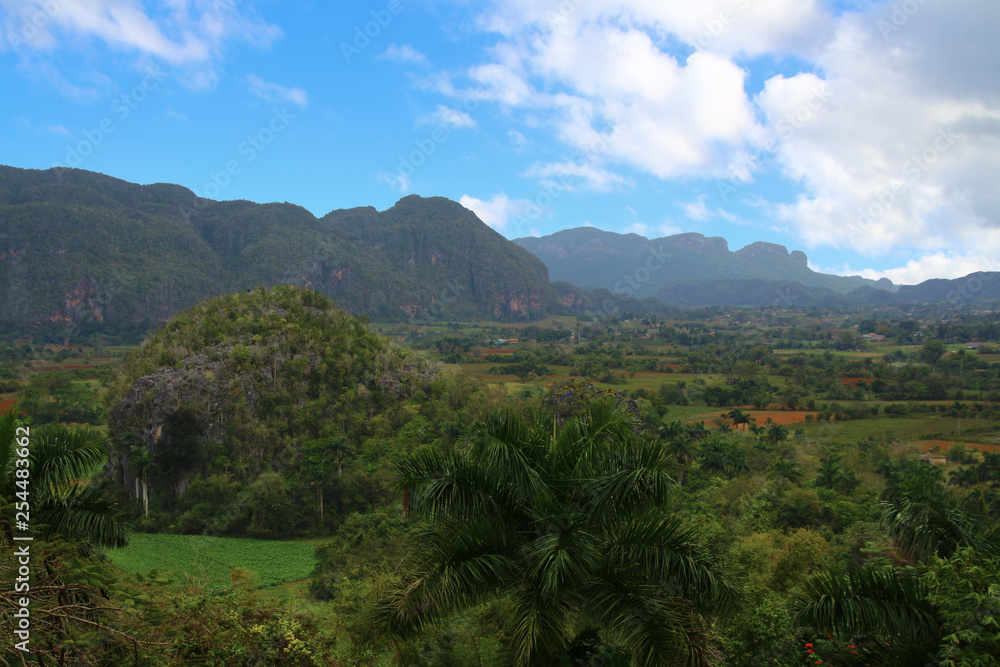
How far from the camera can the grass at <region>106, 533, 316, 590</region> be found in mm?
25562

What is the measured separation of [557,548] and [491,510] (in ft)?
3.14

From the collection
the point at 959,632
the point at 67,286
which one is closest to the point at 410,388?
the point at 959,632

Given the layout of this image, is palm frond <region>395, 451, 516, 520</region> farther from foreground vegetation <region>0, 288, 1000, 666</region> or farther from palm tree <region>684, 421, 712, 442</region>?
palm tree <region>684, 421, 712, 442</region>

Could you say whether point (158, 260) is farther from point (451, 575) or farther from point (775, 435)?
point (451, 575)

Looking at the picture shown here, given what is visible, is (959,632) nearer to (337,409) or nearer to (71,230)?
(337,409)

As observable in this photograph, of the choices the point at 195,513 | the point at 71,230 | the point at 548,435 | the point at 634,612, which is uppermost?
the point at 71,230

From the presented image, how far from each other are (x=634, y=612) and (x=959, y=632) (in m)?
2.23

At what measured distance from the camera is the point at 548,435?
241 inches

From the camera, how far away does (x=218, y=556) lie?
28.5 metres

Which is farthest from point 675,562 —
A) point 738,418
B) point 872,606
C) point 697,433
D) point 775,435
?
point 738,418

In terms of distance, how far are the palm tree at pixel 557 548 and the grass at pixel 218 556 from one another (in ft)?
72.9

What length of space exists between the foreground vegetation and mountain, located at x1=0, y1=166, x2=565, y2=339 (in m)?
61.4

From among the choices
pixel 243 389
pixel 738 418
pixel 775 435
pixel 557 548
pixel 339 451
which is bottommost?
pixel 738 418

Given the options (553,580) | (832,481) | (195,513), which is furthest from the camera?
(195,513)
